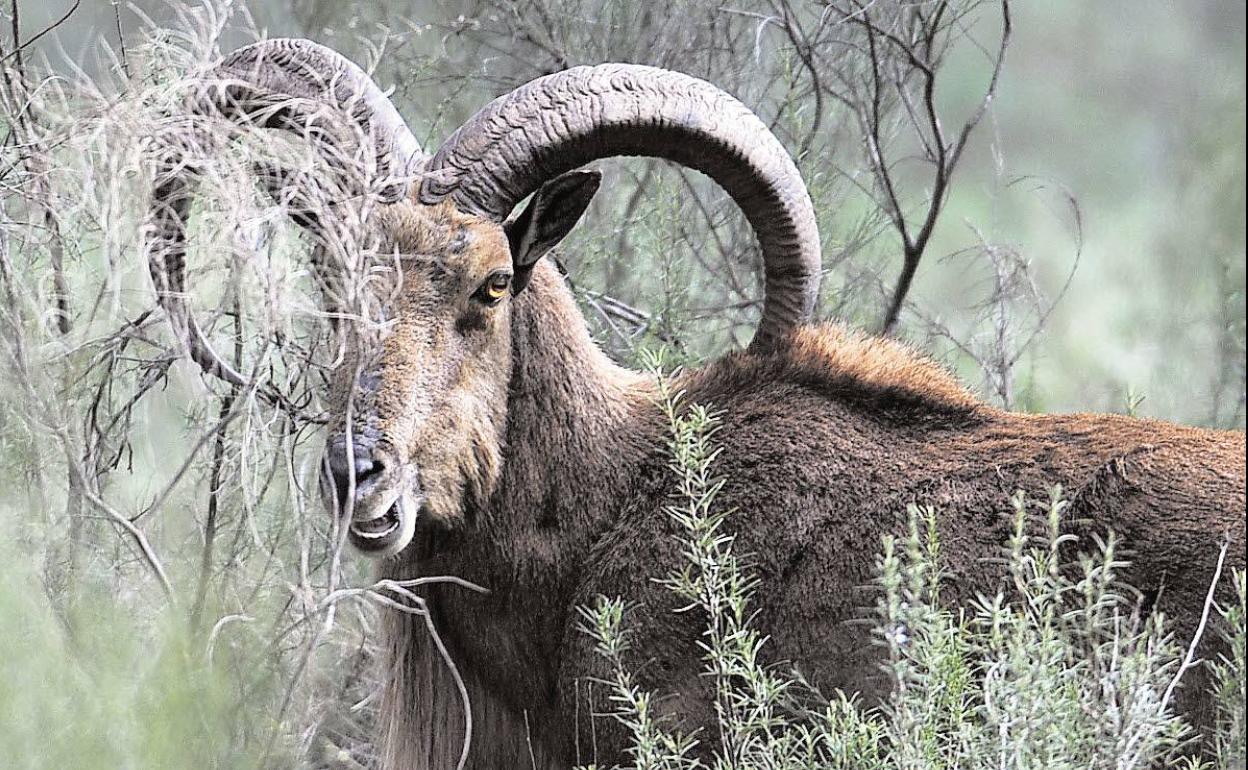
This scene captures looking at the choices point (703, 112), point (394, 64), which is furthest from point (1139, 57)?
point (703, 112)

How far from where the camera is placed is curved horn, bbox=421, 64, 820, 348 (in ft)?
19.4

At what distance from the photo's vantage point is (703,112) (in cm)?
620

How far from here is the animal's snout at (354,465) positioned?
5352mm

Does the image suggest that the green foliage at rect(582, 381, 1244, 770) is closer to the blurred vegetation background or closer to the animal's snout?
the animal's snout

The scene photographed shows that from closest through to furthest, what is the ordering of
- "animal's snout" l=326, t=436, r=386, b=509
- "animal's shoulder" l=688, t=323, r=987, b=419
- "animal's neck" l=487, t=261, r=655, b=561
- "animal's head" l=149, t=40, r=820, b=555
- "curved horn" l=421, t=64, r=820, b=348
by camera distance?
"animal's snout" l=326, t=436, r=386, b=509, "animal's head" l=149, t=40, r=820, b=555, "curved horn" l=421, t=64, r=820, b=348, "animal's neck" l=487, t=261, r=655, b=561, "animal's shoulder" l=688, t=323, r=987, b=419

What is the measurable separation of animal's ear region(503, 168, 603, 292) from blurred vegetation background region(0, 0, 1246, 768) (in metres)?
0.75

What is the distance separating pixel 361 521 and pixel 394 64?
4.87 metres

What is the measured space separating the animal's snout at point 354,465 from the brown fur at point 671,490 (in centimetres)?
56

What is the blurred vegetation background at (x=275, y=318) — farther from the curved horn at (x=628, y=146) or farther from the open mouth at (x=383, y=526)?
the curved horn at (x=628, y=146)

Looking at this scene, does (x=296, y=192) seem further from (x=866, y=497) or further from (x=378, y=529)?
(x=866, y=497)

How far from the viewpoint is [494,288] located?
584 cm

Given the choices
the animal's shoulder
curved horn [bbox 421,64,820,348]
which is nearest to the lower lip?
curved horn [bbox 421,64,820,348]

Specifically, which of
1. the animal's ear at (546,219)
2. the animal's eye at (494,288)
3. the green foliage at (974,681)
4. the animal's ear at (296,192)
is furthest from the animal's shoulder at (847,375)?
the animal's ear at (296,192)

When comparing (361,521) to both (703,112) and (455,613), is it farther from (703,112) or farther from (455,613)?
(703,112)
